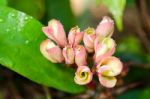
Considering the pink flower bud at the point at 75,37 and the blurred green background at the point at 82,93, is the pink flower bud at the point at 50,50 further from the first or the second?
the blurred green background at the point at 82,93

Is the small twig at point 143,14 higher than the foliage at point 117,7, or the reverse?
the small twig at point 143,14

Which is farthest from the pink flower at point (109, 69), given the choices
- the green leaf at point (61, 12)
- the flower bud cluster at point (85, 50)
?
the green leaf at point (61, 12)

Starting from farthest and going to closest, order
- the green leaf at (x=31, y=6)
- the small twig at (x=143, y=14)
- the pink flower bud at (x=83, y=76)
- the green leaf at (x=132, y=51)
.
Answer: the green leaf at (x=132, y=51), the small twig at (x=143, y=14), the green leaf at (x=31, y=6), the pink flower bud at (x=83, y=76)

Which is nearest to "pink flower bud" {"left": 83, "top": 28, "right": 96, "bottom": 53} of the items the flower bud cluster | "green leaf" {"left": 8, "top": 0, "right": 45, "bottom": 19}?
the flower bud cluster

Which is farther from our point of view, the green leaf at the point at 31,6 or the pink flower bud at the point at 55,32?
the green leaf at the point at 31,6

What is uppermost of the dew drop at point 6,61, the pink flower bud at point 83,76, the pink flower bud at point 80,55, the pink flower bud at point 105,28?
the pink flower bud at point 105,28

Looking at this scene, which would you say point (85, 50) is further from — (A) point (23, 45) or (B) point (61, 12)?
(B) point (61, 12)

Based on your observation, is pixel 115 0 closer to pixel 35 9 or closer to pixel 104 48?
pixel 104 48

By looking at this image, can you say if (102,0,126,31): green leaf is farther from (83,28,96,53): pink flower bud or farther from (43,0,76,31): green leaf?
(43,0,76,31): green leaf

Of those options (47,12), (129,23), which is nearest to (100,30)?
(47,12)
